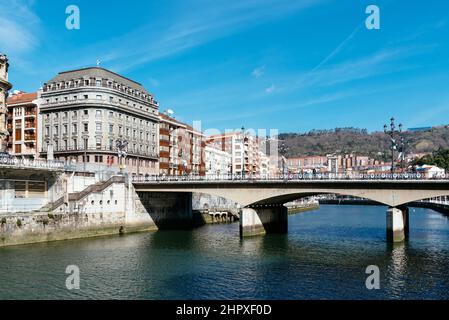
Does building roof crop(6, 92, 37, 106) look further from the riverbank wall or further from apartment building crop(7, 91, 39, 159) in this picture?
the riverbank wall

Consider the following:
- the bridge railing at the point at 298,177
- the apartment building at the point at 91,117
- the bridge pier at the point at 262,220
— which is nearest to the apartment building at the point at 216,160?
the apartment building at the point at 91,117

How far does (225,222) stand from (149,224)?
2497cm

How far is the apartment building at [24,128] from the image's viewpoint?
9688 cm

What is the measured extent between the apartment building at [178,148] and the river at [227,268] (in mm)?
49111

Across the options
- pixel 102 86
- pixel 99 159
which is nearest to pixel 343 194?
pixel 99 159

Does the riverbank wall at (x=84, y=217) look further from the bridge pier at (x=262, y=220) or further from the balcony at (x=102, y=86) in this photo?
the balcony at (x=102, y=86)

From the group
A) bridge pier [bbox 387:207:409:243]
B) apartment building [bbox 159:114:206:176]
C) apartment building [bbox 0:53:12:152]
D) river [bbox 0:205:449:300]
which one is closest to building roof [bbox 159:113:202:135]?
apartment building [bbox 159:114:206:176]

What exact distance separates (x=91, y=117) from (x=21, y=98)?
69.9 ft

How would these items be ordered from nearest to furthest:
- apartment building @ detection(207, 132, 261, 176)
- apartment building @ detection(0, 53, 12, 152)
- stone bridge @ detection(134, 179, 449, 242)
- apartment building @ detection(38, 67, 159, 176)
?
stone bridge @ detection(134, 179, 449, 242) < apartment building @ detection(0, 53, 12, 152) < apartment building @ detection(38, 67, 159, 176) < apartment building @ detection(207, 132, 261, 176)

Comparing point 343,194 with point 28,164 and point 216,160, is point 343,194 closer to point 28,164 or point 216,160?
point 28,164

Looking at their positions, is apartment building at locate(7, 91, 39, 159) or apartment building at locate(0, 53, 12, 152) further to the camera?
apartment building at locate(7, 91, 39, 159)

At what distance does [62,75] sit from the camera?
3826 inches

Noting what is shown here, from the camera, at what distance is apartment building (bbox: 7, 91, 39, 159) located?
96.9m
